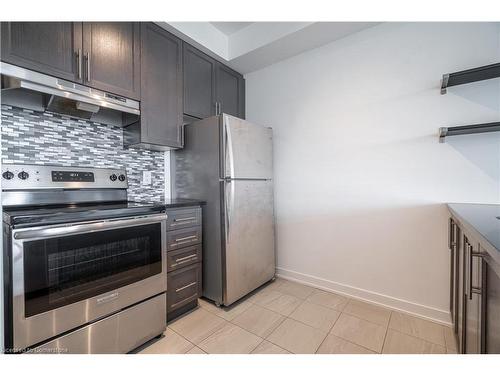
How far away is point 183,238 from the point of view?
1.81 metres

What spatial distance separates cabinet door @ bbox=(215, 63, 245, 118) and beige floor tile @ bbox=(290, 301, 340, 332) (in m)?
2.06

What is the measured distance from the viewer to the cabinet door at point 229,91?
8.03 ft

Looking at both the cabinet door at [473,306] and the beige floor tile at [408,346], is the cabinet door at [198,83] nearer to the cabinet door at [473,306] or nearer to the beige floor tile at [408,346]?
the cabinet door at [473,306]

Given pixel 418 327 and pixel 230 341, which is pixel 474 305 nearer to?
pixel 418 327

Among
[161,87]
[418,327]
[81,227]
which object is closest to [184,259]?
[81,227]

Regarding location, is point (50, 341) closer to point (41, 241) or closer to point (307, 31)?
point (41, 241)

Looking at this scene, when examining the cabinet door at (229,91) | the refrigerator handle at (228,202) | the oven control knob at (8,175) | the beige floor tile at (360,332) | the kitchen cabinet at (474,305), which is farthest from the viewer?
the cabinet door at (229,91)

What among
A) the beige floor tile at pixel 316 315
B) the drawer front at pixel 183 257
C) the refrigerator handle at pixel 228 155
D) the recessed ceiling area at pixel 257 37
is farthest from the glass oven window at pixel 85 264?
the recessed ceiling area at pixel 257 37

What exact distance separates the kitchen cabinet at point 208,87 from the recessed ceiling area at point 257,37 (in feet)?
0.31

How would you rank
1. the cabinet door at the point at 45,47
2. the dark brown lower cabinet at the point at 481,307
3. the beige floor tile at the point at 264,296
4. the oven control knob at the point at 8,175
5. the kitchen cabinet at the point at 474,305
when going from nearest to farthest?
1. the dark brown lower cabinet at the point at 481,307
2. the kitchen cabinet at the point at 474,305
3. the cabinet door at the point at 45,47
4. the oven control knob at the point at 8,175
5. the beige floor tile at the point at 264,296

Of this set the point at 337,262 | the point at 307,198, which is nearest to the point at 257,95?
the point at 307,198

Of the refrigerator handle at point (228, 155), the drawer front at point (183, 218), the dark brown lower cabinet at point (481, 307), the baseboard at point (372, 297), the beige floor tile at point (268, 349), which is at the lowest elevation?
the beige floor tile at point (268, 349)

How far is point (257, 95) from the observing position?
269 centimetres
